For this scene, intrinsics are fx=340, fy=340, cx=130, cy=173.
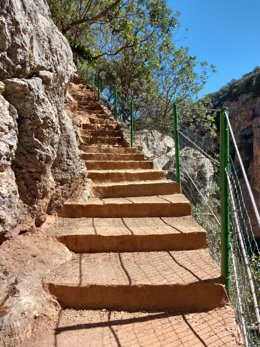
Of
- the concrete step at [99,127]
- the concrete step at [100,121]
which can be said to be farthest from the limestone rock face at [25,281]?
the concrete step at [100,121]

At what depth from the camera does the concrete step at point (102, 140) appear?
7082 mm

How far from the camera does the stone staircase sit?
98.7 inches

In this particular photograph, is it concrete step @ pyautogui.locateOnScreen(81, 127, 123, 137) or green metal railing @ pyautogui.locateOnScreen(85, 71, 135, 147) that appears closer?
concrete step @ pyautogui.locateOnScreen(81, 127, 123, 137)

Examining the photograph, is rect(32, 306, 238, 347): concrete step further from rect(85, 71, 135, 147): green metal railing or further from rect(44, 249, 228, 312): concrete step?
rect(85, 71, 135, 147): green metal railing

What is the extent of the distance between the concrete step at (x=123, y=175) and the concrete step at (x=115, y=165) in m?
0.27

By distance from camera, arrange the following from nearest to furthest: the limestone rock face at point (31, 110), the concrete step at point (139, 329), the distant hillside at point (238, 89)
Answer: the concrete step at point (139, 329), the limestone rock face at point (31, 110), the distant hillside at point (238, 89)

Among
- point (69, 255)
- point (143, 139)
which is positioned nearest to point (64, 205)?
point (69, 255)

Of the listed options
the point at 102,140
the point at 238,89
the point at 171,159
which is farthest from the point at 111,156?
the point at 238,89

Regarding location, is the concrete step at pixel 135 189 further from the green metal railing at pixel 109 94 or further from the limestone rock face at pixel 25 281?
the green metal railing at pixel 109 94

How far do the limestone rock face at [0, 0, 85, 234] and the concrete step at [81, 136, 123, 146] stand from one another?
2740mm

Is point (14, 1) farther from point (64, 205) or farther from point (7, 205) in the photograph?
point (64, 205)

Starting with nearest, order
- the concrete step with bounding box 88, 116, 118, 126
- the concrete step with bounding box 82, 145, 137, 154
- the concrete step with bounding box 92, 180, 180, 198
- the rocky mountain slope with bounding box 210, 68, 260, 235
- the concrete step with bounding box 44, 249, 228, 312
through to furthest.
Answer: the concrete step with bounding box 44, 249, 228, 312 < the concrete step with bounding box 92, 180, 180, 198 < the concrete step with bounding box 82, 145, 137, 154 < the concrete step with bounding box 88, 116, 118, 126 < the rocky mountain slope with bounding box 210, 68, 260, 235

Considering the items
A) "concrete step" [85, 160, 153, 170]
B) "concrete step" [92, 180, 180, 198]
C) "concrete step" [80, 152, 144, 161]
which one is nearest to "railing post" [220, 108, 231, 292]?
"concrete step" [92, 180, 180, 198]

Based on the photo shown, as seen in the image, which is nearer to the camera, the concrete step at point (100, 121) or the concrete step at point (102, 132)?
the concrete step at point (102, 132)
